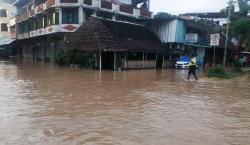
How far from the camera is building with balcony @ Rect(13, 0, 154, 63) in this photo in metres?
31.0

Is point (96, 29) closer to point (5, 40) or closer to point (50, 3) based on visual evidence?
point (50, 3)

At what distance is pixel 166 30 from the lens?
3175cm

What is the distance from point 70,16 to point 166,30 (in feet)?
32.3

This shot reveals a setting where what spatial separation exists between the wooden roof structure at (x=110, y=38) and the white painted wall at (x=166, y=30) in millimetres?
2224

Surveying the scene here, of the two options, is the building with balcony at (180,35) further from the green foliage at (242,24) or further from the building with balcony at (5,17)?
the building with balcony at (5,17)

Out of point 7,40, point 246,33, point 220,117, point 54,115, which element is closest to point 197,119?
point 220,117

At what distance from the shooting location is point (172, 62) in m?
32.4

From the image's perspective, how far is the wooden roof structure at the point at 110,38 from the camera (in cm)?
2471

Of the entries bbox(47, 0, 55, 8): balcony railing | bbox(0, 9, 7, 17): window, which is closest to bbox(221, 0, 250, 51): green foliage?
bbox(47, 0, 55, 8): balcony railing

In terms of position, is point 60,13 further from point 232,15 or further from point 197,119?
point 197,119

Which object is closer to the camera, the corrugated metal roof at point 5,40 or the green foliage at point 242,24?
the green foliage at point 242,24

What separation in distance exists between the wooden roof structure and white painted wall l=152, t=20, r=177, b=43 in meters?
2.22

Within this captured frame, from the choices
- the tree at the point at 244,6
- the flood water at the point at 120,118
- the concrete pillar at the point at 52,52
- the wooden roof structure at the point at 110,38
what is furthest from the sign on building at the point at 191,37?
the flood water at the point at 120,118

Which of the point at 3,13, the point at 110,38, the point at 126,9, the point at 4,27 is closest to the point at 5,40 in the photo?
the point at 4,27
